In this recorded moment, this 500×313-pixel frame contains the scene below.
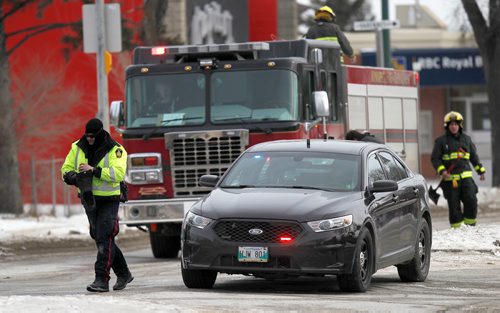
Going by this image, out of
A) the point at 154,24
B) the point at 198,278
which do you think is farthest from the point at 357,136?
the point at 154,24

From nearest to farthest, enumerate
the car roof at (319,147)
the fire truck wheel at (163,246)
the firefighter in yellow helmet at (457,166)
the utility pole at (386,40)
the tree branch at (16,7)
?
the car roof at (319,147) → the fire truck wheel at (163,246) → the firefighter in yellow helmet at (457,166) → the tree branch at (16,7) → the utility pole at (386,40)

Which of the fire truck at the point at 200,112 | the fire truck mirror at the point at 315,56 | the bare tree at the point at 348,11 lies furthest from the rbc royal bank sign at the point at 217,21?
the bare tree at the point at 348,11

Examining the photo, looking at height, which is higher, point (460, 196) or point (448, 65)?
point (448, 65)

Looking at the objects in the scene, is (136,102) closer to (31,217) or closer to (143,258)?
(143,258)

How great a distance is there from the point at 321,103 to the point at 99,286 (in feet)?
19.4

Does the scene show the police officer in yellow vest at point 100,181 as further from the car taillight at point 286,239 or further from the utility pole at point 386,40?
the utility pole at point 386,40

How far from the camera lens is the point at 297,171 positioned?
13.9 meters

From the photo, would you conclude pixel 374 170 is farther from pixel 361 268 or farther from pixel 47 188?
pixel 47 188

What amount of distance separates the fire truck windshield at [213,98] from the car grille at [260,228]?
5.79 m

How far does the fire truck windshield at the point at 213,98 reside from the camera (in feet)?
61.2

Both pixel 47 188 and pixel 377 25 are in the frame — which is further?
pixel 47 188

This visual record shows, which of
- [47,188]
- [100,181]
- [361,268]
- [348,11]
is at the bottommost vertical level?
[47,188]

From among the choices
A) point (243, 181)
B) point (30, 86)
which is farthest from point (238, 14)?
point (243, 181)

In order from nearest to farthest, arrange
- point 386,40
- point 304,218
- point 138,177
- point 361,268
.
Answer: point 304,218 → point 361,268 → point 138,177 → point 386,40
